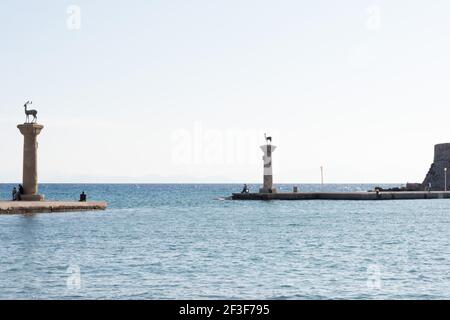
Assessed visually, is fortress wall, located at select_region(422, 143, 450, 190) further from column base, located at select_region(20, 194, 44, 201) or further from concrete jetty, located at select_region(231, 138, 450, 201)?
column base, located at select_region(20, 194, 44, 201)

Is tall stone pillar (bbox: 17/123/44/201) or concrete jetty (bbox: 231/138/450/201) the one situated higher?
tall stone pillar (bbox: 17/123/44/201)

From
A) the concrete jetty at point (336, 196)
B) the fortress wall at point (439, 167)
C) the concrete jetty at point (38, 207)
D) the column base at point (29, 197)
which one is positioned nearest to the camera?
the concrete jetty at point (38, 207)

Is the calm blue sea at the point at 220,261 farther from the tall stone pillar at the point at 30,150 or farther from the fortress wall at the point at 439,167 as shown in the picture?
the fortress wall at the point at 439,167

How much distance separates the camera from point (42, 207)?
63312 mm

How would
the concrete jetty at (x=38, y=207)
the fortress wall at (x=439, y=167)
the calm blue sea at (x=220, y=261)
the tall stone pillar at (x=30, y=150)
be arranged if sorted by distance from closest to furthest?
1. the calm blue sea at (x=220, y=261)
2. the concrete jetty at (x=38, y=207)
3. the tall stone pillar at (x=30, y=150)
4. the fortress wall at (x=439, y=167)

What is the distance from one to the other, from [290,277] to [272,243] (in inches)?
587

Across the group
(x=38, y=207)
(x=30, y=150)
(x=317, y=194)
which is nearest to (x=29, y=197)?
(x=38, y=207)

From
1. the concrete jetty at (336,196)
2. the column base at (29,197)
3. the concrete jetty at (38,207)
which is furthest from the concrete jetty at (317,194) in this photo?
the column base at (29,197)

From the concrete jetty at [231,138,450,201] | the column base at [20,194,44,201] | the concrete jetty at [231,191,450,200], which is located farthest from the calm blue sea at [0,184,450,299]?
the concrete jetty at [231,191,450,200]

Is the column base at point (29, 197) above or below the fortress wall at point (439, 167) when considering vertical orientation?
below

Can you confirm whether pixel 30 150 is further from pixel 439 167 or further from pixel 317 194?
pixel 439 167

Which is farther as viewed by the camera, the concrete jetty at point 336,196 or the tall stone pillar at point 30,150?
the concrete jetty at point 336,196

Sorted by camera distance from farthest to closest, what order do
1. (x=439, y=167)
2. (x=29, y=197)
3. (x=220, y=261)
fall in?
(x=439, y=167) < (x=29, y=197) < (x=220, y=261)
